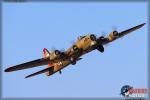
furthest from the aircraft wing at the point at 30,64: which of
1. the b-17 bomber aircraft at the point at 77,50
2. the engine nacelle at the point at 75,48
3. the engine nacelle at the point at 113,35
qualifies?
the engine nacelle at the point at 113,35

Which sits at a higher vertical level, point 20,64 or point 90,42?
point 90,42

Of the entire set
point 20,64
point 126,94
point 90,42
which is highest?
point 90,42

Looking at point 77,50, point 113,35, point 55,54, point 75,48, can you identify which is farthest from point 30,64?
point 113,35

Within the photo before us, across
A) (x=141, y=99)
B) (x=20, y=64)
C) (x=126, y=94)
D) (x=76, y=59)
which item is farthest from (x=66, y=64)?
(x=141, y=99)

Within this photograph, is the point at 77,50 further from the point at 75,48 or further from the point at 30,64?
the point at 30,64

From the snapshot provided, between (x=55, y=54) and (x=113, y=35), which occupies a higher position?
(x=113, y=35)

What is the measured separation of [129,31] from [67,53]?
11.6 m

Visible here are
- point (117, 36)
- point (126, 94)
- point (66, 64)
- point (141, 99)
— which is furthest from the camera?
point (66, 64)

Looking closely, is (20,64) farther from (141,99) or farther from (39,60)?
(141,99)

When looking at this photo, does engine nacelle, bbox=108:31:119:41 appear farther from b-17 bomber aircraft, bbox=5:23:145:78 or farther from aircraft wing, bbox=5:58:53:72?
aircraft wing, bbox=5:58:53:72

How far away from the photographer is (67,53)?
45594 mm

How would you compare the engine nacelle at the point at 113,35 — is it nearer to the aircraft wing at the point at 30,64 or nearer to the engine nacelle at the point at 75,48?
the engine nacelle at the point at 75,48

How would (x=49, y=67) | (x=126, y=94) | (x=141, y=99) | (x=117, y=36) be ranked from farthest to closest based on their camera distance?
(x=49, y=67) → (x=117, y=36) → (x=126, y=94) → (x=141, y=99)

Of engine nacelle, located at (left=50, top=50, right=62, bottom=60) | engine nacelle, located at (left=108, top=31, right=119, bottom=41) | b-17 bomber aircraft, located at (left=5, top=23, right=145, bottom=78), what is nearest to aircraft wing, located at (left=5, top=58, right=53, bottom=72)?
b-17 bomber aircraft, located at (left=5, top=23, right=145, bottom=78)
